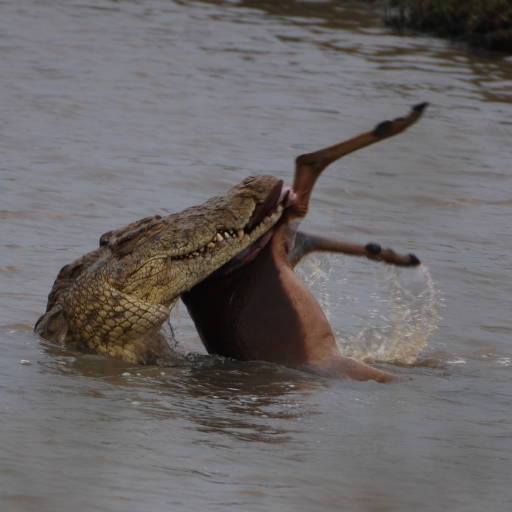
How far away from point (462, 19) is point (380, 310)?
12358 mm

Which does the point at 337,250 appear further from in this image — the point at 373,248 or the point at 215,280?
the point at 215,280

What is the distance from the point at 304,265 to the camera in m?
4.88

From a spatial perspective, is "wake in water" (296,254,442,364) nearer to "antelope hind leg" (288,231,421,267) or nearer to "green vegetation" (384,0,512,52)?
"antelope hind leg" (288,231,421,267)

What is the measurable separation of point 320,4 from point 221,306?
54.5ft

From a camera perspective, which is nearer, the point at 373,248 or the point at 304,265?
the point at 373,248

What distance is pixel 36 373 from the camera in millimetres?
4168

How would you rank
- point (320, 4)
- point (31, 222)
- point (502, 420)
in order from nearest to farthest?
1. point (502, 420)
2. point (31, 222)
3. point (320, 4)

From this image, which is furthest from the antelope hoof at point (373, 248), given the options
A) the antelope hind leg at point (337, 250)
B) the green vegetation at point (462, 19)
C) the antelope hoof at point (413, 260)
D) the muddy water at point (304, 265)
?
the green vegetation at point (462, 19)

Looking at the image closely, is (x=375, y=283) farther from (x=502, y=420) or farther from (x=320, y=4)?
(x=320, y=4)

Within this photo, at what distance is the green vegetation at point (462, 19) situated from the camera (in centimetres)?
1597

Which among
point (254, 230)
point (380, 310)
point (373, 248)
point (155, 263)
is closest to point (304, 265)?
point (373, 248)

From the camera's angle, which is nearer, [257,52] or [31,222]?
[31,222]

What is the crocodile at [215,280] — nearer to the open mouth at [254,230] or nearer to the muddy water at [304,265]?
the open mouth at [254,230]

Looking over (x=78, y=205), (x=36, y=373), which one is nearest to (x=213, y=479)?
(x=36, y=373)
